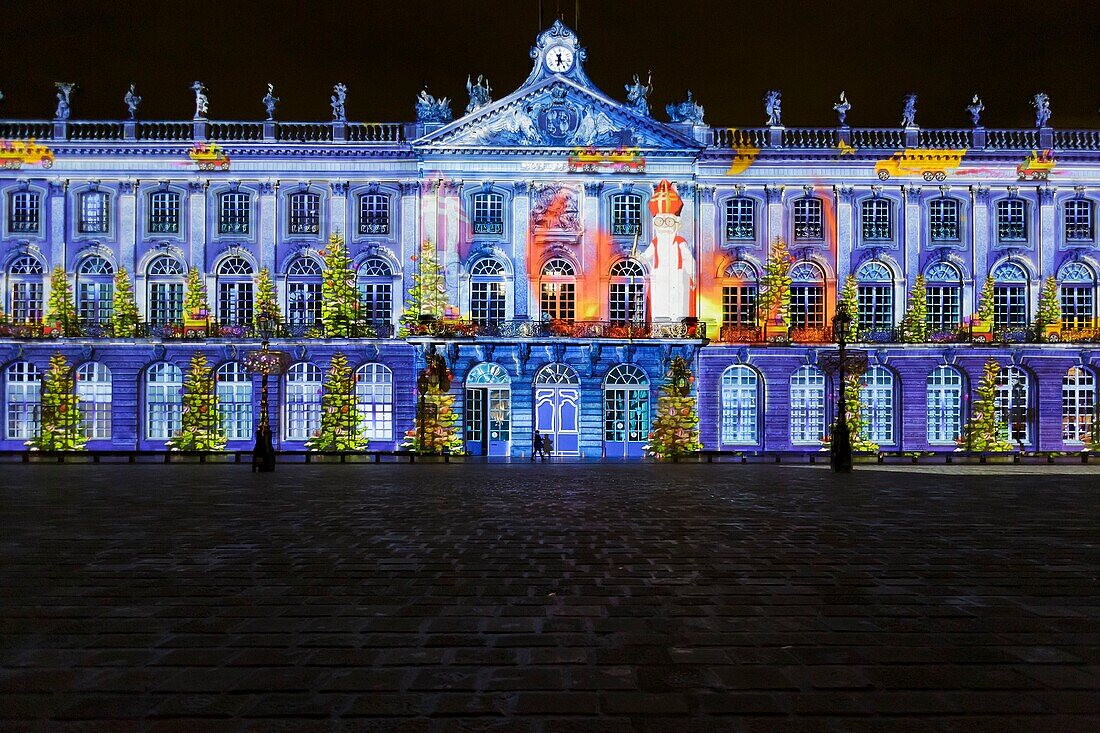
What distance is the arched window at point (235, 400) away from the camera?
4425cm

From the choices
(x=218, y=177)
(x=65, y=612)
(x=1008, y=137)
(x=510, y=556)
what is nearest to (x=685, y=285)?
(x=1008, y=137)

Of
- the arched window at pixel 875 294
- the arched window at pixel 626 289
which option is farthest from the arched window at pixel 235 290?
the arched window at pixel 875 294

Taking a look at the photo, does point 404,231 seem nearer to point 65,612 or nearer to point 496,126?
point 496,126

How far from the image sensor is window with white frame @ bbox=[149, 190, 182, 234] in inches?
1783

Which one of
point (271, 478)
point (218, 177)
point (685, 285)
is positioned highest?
point (218, 177)

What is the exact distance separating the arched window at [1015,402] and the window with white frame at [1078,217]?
7208mm

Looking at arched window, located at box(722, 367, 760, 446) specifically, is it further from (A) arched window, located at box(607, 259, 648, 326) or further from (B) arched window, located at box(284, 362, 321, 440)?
(B) arched window, located at box(284, 362, 321, 440)

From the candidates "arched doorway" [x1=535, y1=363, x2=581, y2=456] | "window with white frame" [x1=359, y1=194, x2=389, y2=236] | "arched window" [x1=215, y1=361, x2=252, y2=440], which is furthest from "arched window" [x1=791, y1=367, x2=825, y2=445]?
"arched window" [x1=215, y1=361, x2=252, y2=440]

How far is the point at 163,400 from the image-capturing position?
44562mm

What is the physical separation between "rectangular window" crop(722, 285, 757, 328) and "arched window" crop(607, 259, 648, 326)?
4.01 m

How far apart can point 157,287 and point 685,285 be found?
24.4 metres

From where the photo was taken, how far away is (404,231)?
4522 cm

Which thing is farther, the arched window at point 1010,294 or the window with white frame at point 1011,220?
the window with white frame at point 1011,220

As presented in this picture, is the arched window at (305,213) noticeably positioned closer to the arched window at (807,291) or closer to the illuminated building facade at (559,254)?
the illuminated building facade at (559,254)
